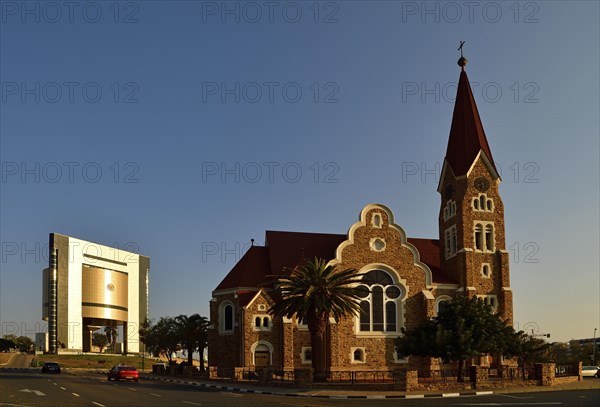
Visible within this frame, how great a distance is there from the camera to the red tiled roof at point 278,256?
2579 inches

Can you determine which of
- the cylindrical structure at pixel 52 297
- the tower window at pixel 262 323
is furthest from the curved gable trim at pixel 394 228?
the cylindrical structure at pixel 52 297

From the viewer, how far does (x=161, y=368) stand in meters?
76.9

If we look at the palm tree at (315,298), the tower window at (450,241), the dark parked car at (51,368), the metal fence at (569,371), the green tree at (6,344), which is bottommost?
the green tree at (6,344)

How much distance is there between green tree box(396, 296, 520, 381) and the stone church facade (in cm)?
1042

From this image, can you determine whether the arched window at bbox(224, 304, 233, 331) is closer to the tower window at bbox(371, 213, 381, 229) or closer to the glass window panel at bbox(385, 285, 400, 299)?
the glass window panel at bbox(385, 285, 400, 299)

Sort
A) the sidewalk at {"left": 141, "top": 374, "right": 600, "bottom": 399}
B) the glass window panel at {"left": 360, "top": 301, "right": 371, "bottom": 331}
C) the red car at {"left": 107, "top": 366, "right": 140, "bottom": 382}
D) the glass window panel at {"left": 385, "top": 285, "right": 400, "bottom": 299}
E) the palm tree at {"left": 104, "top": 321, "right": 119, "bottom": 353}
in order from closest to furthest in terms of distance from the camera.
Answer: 1. the sidewalk at {"left": 141, "top": 374, "right": 600, "bottom": 399}
2. the red car at {"left": 107, "top": 366, "right": 140, "bottom": 382}
3. the glass window panel at {"left": 360, "top": 301, "right": 371, "bottom": 331}
4. the glass window panel at {"left": 385, "top": 285, "right": 400, "bottom": 299}
5. the palm tree at {"left": 104, "top": 321, "right": 119, "bottom": 353}

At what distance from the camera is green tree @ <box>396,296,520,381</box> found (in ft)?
159

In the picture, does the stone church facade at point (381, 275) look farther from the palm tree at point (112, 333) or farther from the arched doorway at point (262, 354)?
the palm tree at point (112, 333)

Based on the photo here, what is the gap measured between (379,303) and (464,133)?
1862cm

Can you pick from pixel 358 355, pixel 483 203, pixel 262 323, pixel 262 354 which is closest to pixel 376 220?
pixel 483 203

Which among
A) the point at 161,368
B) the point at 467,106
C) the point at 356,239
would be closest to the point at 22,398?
the point at 356,239

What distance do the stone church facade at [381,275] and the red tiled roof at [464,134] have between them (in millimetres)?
105

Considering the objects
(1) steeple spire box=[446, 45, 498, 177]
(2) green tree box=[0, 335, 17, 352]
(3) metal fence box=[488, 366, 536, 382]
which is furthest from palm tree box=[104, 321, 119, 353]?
(3) metal fence box=[488, 366, 536, 382]

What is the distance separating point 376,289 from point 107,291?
108m
